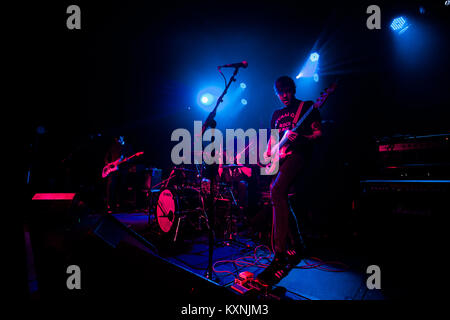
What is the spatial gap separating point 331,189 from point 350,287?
8.25ft

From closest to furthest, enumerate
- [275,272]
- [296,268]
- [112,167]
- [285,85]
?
[275,272]
[285,85]
[296,268]
[112,167]

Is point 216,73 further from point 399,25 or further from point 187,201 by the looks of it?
point 187,201

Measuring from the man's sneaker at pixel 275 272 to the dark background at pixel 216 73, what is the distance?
214cm

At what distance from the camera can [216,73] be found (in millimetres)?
7469

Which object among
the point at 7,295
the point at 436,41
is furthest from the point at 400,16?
the point at 7,295

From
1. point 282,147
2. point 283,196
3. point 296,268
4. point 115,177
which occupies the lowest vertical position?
point 296,268

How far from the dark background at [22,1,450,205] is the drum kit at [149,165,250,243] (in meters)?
2.16

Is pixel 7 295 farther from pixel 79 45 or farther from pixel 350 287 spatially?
pixel 79 45

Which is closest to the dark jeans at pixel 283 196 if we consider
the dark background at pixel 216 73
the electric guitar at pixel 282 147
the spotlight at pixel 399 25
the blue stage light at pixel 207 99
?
the electric guitar at pixel 282 147

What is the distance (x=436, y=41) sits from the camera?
3.96 m

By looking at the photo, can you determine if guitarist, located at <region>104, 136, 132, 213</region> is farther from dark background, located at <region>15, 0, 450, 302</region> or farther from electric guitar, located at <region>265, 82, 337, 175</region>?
electric guitar, located at <region>265, 82, 337, 175</region>

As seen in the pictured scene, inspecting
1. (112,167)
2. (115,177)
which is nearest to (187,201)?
(115,177)

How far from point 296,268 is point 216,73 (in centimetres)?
691

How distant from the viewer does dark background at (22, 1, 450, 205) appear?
4113 mm
